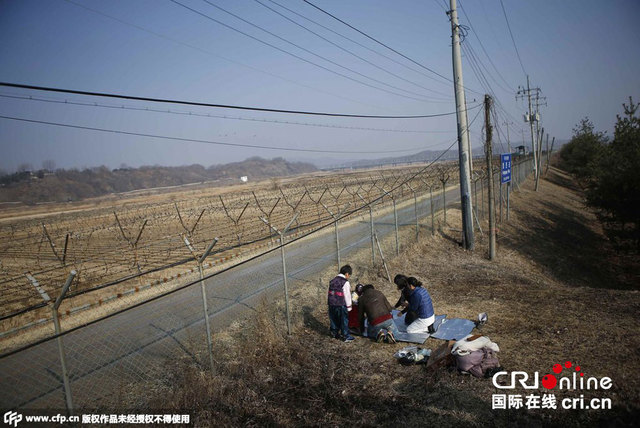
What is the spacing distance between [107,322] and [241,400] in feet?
17.9

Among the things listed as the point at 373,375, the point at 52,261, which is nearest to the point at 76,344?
the point at 373,375

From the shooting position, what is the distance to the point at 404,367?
5848 millimetres

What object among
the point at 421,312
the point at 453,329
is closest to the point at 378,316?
the point at 421,312

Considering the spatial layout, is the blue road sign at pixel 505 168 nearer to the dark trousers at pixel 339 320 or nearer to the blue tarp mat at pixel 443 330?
the blue tarp mat at pixel 443 330

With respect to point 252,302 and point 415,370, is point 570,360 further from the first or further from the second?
point 252,302

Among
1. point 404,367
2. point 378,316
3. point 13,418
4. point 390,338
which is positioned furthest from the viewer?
point 378,316

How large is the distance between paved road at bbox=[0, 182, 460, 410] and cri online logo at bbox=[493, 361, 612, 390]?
483 cm

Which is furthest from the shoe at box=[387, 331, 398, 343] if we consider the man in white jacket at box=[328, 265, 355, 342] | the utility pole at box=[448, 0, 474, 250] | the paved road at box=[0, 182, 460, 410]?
the utility pole at box=[448, 0, 474, 250]

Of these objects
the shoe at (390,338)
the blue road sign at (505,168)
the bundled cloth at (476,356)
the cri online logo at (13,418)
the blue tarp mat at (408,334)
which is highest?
the blue road sign at (505,168)

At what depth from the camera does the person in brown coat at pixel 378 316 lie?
6.89m

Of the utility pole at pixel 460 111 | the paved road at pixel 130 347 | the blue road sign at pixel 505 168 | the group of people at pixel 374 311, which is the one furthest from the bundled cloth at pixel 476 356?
the blue road sign at pixel 505 168

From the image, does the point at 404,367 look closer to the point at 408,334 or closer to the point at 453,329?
the point at 408,334

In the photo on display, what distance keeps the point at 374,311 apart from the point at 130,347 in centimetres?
486

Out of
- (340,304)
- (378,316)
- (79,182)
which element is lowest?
(378,316)
